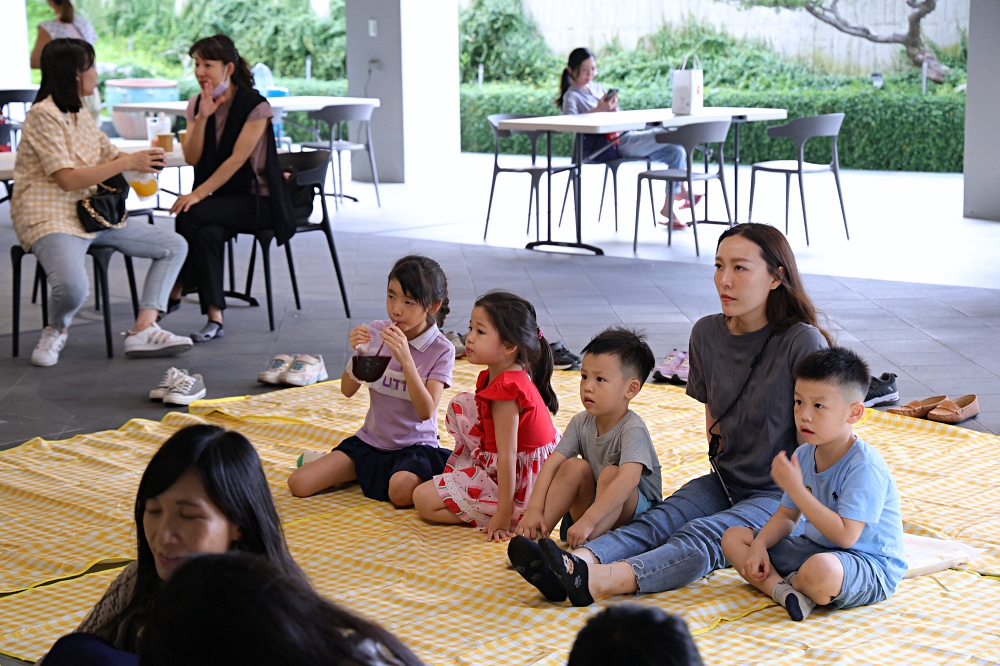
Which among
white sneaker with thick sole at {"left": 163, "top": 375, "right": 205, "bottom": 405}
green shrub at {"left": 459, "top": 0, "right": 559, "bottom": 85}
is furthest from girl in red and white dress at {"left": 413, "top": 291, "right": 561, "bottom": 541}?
green shrub at {"left": 459, "top": 0, "right": 559, "bottom": 85}

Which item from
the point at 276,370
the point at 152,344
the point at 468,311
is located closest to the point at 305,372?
the point at 276,370

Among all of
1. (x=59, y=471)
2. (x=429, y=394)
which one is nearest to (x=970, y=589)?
(x=429, y=394)

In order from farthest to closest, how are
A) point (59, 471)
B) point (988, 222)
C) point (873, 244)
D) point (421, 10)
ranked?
point (421, 10)
point (988, 222)
point (873, 244)
point (59, 471)

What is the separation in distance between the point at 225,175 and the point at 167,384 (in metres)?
1.30

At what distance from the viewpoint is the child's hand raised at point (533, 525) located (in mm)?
2666

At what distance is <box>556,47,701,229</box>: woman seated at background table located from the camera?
27.1 feet

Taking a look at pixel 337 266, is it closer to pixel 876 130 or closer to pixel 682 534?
pixel 682 534

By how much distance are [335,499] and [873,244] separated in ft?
17.7

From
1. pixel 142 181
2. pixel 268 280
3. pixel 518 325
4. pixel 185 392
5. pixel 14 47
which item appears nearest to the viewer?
pixel 518 325

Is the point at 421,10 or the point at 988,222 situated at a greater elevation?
the point at 421,10

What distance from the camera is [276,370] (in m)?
4.52

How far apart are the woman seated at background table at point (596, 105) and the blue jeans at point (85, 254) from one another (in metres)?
4.07

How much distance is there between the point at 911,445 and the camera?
360cm

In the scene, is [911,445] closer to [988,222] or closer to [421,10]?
[988,222]
